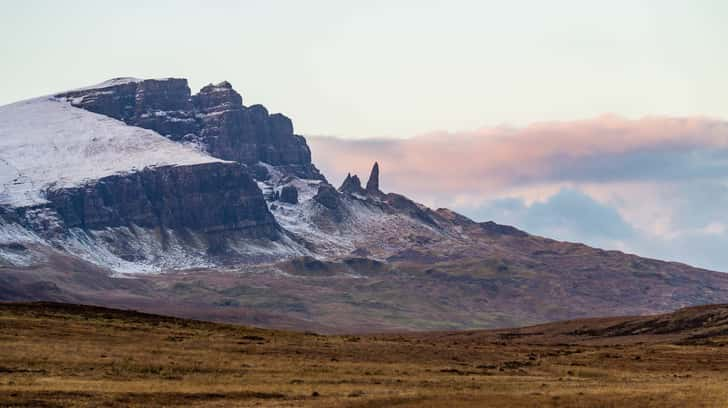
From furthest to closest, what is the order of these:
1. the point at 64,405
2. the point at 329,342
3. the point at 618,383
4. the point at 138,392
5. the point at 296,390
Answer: the point at 329,342 < the point at 618,383 < the point at 296,390 < the point at 138,392 < the point at 64,405

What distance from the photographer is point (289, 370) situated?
92.9 metres

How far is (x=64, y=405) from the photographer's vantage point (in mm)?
67812

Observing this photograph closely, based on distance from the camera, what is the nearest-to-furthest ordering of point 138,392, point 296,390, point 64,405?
point 64,405 → point 138,392 → point 296,390

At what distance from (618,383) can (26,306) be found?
220 feet

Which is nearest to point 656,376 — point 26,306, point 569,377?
point 569,377

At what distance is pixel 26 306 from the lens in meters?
131

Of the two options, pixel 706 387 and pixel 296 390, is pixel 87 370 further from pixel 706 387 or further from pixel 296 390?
pixel 706 387

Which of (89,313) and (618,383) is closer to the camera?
(618,383)

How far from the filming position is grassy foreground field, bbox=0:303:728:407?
75.1m

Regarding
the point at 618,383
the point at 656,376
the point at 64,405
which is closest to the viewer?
the point at 64,405

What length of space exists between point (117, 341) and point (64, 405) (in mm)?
39824

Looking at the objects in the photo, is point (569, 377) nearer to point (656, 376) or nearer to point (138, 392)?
point (656, 376)

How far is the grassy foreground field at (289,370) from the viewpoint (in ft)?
246

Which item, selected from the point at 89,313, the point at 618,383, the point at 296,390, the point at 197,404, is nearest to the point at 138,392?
the point at 197,404
